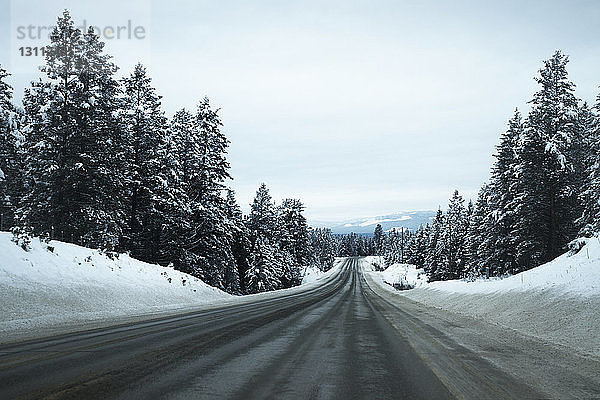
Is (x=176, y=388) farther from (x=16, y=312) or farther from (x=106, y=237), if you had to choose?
(x=106, y=237)

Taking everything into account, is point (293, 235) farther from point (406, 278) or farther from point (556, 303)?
point (556, 303)

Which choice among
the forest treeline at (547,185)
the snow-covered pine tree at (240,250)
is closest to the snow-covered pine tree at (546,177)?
the forest treeline at (547,185)

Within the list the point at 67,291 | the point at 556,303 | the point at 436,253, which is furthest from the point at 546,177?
the point at 436,253

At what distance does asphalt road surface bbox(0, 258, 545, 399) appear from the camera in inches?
186

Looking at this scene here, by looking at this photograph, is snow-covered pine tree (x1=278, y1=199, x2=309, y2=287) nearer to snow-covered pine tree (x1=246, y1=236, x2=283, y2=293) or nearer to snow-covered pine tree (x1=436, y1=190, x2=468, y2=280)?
snow-covered pine tree (x1=246, y1=236, x2=283, y2=293)

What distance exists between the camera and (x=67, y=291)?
13953 millimetres

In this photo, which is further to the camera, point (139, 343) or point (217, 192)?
point (217, 192)

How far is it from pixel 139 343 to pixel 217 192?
27.7m

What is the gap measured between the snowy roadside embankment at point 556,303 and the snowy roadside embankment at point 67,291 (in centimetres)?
1036

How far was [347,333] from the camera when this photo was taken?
10.1 metres

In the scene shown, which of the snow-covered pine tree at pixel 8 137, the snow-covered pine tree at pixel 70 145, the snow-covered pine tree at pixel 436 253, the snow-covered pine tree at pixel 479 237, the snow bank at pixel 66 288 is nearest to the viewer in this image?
the snow bank at pixel 66 288

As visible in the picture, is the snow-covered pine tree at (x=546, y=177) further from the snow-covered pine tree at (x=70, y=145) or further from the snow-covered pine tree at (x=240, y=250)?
the snow-covered pine tree at (x=70, y=145)

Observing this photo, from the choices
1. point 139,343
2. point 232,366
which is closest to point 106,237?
point 139,343

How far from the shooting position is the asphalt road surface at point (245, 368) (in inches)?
186
